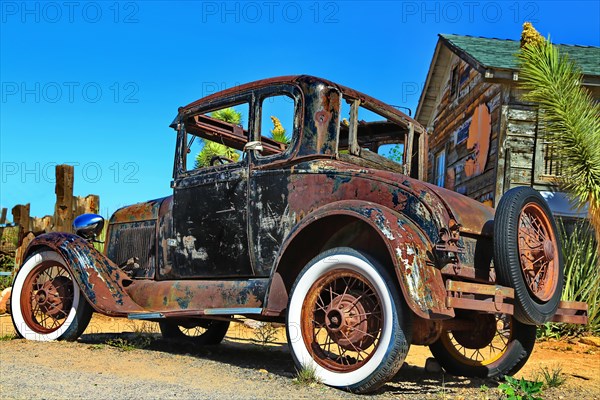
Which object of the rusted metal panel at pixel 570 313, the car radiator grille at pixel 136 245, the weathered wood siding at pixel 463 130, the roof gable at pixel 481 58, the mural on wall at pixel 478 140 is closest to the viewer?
the rusted metal panel at pixel 570 313

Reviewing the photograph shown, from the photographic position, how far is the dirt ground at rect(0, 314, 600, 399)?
12.1 ft

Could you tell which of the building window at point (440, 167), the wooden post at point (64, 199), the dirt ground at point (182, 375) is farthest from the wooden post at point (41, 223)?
the building window at point (440, 167)

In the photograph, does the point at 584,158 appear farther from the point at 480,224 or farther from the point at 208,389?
the point at 208,389

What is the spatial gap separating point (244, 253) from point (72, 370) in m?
1.54

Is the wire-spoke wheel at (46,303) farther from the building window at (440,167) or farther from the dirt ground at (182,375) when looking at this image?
the building window at (440,167)

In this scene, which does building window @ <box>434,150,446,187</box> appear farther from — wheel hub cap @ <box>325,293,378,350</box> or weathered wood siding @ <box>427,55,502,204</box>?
wheel hub cap @ <box>325,293,378,350</box>

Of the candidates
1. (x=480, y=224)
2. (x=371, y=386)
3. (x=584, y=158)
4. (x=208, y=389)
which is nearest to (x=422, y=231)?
(x=480, y=224)

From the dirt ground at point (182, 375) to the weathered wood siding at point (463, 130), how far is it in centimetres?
677

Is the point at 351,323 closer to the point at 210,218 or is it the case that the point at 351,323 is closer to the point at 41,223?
the point at 210,218

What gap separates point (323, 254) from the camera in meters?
4.27

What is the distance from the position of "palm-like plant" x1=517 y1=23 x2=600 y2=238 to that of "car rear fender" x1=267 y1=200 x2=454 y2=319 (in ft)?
19.2

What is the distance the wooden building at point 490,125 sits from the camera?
1210 cm

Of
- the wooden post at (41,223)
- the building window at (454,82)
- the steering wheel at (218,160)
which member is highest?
the building window at (454,82)

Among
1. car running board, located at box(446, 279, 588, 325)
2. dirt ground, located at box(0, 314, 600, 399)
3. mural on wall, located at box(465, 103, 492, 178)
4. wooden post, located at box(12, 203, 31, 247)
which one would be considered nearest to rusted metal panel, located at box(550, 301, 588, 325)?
dirt ground, located at box(0, 314, 600, 399)
